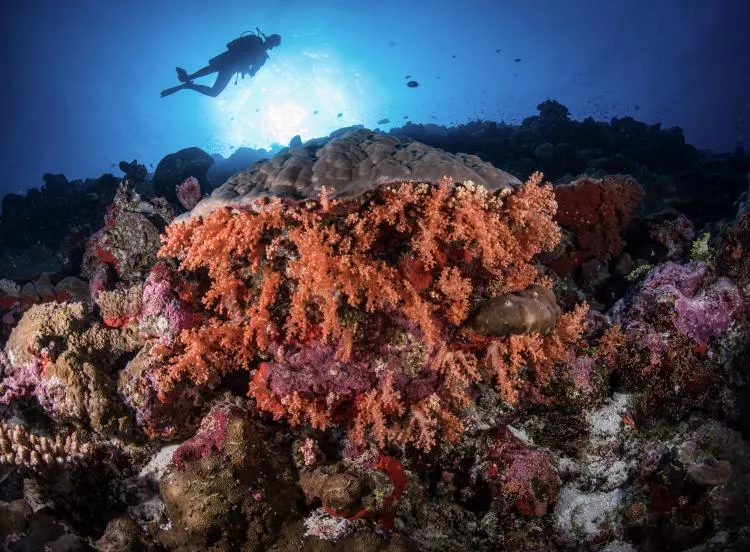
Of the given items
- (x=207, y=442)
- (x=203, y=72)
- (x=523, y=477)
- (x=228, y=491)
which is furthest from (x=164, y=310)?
(x=203, y=72)

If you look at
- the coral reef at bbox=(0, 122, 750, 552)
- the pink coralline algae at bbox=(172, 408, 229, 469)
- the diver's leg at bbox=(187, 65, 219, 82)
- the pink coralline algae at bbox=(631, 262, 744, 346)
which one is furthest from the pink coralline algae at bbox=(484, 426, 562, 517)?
the diver's leg at bbox=(187, 65, 219, 82)

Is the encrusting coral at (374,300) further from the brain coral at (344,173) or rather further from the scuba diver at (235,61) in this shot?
the scuba diver at (235,61)

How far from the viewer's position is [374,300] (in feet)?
10.9

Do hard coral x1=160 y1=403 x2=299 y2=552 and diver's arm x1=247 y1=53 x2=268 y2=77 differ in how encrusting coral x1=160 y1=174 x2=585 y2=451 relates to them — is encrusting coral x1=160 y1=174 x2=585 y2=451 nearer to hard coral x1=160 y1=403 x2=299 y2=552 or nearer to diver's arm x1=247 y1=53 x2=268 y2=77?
hard coral x1=160 y1=403 x2=299 y2=552

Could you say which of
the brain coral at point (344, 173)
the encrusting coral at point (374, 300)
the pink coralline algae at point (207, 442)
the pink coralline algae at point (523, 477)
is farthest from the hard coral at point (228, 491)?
the brain coral at point (344, 173)

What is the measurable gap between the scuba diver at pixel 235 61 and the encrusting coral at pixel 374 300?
25.3 m

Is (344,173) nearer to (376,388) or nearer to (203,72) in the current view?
(376,388)

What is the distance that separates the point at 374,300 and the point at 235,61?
28157 mm

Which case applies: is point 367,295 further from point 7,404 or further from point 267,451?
point 7,404

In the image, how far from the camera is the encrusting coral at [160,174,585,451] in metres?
3.19

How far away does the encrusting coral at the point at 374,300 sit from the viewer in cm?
319

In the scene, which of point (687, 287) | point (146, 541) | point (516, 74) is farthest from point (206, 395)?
point (516, 74)

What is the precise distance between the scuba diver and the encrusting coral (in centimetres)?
2528

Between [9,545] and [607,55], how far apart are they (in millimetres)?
124867
